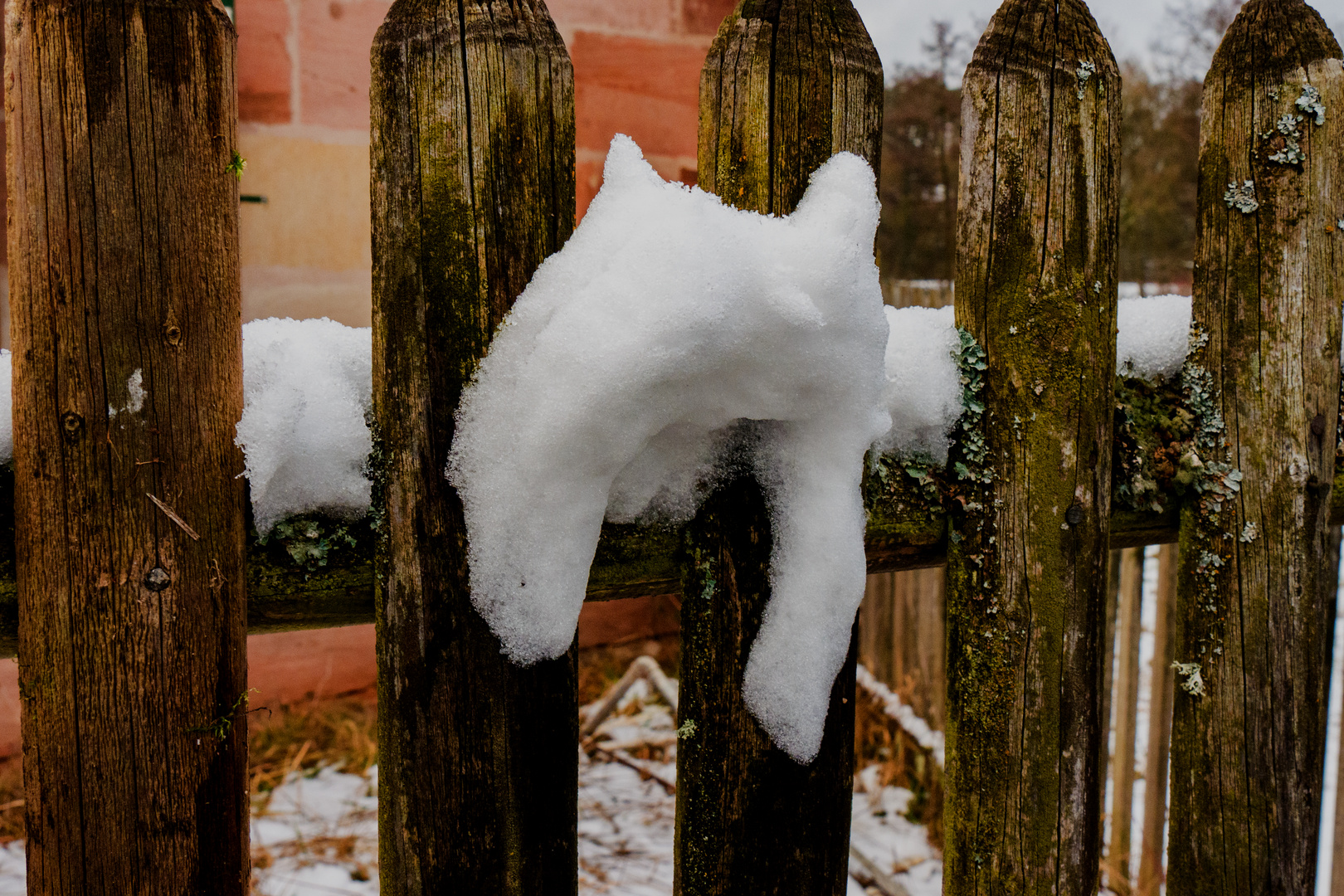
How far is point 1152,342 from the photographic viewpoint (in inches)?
57.3

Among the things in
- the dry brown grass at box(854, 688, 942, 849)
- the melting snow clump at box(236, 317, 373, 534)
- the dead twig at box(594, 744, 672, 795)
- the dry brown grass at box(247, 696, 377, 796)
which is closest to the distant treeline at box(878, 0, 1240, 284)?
the dry brown grass at box(854, 688, 942, 849)

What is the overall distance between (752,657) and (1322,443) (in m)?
1.01

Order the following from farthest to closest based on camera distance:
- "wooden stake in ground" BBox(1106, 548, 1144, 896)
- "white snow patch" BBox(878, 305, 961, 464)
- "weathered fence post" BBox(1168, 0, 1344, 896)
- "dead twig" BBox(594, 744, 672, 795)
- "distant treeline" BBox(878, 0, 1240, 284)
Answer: "distant treeline" BBox(878, 0, 1240, 284) < "dead twig" BBox(594, 744, 672, 795) < "wooden stake in ground" BBox(1106, 548, 1144, 896) < "weathered fence post" BBox(1168, 0, 1344, 896) < "white snow patch" BBox(878, 305, 961, 464)

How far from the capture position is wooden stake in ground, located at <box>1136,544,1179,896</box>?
8.46 ft

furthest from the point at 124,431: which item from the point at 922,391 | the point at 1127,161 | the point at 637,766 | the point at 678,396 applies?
the point at 1127,161

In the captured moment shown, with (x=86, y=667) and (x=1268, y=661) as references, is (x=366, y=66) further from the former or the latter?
(x=1268, y=661)

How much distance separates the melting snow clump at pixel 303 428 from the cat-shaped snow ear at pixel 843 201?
58 cm

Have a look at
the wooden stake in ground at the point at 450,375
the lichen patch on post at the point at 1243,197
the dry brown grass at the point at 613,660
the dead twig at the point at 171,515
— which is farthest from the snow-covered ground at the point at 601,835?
the lichen patch on post at the point at 1243,197

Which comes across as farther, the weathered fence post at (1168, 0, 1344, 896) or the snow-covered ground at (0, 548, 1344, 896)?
the snow-covered ground at (0, 548, 1344, 896)

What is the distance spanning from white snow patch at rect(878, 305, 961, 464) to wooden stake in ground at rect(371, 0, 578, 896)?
51cm

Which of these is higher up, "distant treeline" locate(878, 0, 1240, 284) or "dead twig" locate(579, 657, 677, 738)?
"distant treeline" locate(878, 0, 1240, 284)

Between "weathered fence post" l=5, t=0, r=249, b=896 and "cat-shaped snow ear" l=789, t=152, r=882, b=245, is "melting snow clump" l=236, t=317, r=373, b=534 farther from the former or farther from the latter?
"cat-shaped snow ear" l=789, t=152, r=882, b=245

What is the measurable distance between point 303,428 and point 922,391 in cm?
80

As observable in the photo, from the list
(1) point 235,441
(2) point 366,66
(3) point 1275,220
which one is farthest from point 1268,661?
(2) point 366,66
